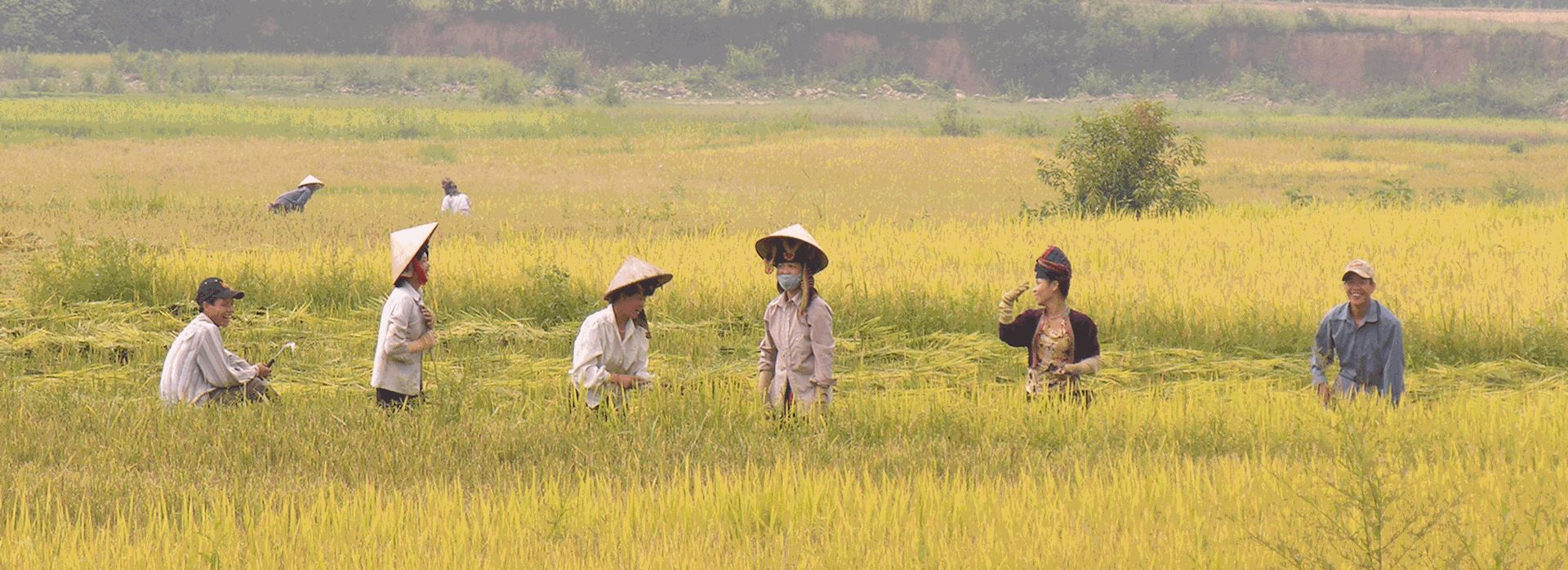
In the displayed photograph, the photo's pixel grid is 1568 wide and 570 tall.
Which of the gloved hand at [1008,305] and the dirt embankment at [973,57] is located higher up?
the dirt embankment at [973,57]

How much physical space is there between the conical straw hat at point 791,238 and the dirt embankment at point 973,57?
6134 cm

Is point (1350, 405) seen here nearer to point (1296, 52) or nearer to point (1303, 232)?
point (1303, 232)

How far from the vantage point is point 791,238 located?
7.60 metres

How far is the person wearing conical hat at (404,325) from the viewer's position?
7.89 metres

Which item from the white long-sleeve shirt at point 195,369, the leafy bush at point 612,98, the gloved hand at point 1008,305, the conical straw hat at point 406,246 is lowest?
the white long-sleeve shirt at point 195,369

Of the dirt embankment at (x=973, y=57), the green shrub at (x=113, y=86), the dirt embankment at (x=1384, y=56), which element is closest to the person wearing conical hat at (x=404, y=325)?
the green shrub at (x=113, y=86)

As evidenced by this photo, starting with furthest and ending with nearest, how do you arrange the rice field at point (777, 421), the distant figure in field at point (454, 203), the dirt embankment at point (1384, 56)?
the dirt embankment at point (1384, 56) < the distant figure in field at point (454, 203) < the rice field at point (777, 421)

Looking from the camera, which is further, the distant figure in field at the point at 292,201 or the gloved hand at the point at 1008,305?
the distant figure in field at the point at 292,201

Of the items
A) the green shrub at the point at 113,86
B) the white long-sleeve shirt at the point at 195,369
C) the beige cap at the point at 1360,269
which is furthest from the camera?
the green shrub at the point at 113,86

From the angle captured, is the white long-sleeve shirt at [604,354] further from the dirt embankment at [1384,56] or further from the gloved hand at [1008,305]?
the dirt embankment at [1384,56]

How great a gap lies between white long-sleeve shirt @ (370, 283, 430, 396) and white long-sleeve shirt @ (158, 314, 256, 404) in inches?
31.8

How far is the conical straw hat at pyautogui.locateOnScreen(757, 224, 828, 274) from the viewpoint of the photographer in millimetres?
7555

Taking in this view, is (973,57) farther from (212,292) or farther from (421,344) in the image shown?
(421,344)

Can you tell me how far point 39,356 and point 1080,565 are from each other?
8153 mm
